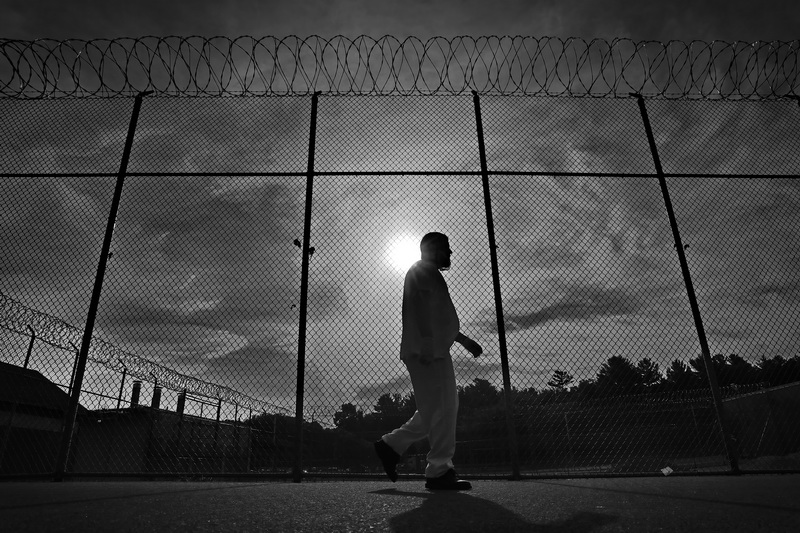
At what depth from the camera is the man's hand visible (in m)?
3.23

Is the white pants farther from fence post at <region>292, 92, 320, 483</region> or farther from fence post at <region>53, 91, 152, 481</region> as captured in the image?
fence post at <region>53, 91, 152, 481</region>

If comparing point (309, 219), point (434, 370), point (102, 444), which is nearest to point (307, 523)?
point (434, 370)

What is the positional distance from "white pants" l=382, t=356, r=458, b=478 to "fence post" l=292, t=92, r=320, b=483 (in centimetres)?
150

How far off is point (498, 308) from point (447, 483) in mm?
2008


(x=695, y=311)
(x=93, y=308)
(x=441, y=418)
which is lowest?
(x=441, y=418)

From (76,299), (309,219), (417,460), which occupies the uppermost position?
(309,219)

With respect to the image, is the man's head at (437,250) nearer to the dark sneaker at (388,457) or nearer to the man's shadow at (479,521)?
the dark sneaker at (388,457)

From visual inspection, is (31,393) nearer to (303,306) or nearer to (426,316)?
(303,306)

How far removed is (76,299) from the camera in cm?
446

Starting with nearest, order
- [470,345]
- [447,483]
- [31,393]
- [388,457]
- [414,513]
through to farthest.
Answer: [414,513], [447,483], [388,457], [470,345], [31,393]

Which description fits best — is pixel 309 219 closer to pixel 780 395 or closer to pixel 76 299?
pixel 76 299

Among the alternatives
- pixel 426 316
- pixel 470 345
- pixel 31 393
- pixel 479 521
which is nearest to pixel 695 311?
pixel 470 345

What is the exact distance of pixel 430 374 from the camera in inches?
112

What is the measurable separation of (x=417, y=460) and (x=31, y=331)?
8.28 meters
